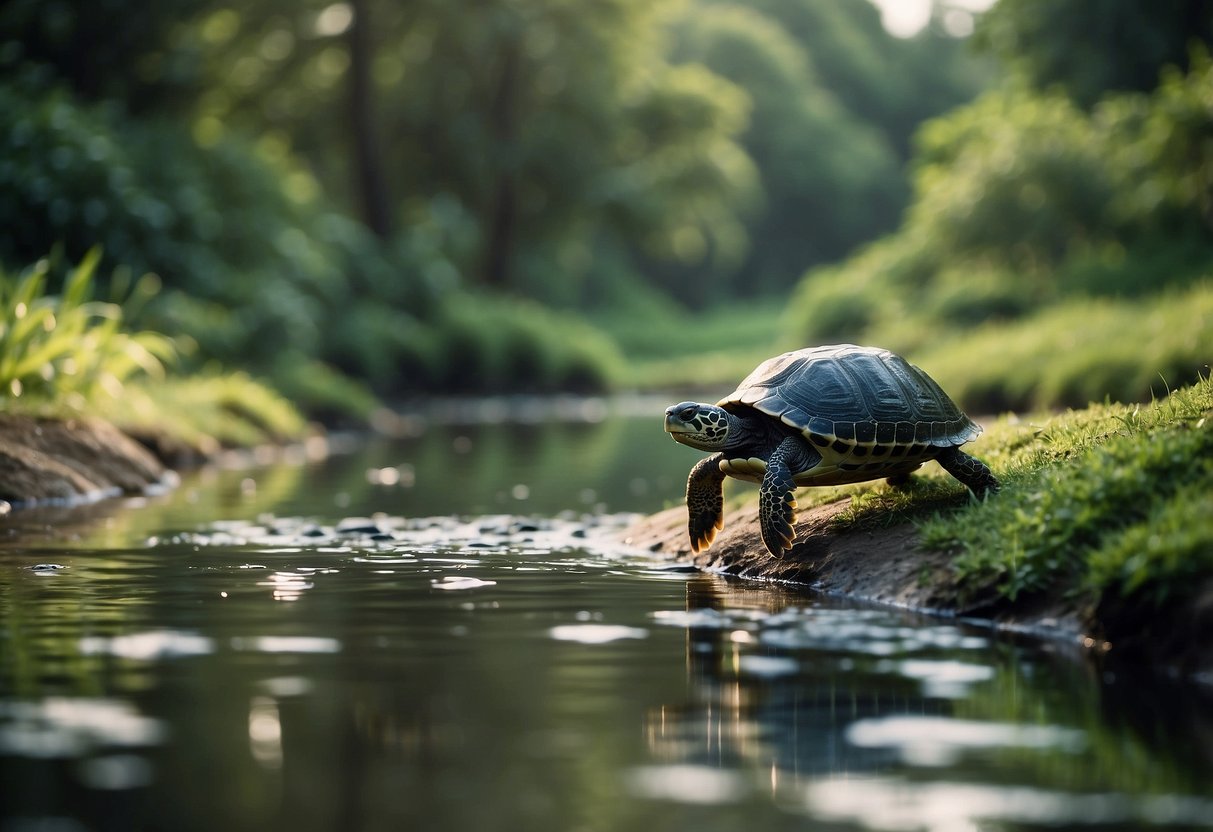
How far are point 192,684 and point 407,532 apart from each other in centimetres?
601

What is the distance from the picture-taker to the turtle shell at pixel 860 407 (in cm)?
951

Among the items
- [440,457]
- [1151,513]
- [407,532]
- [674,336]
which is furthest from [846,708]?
[674,336]

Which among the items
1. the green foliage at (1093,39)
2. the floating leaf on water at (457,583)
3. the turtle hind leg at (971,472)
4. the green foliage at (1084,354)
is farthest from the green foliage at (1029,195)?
the floating leaf on water at (457,583)

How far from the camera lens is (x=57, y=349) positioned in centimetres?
1566

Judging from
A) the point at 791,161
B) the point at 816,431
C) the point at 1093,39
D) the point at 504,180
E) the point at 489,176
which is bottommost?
the point at 816,431

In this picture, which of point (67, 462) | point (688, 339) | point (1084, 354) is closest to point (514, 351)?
point (1084, 354)

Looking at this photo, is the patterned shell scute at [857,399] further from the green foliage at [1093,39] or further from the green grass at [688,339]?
the green grass at [688,339]

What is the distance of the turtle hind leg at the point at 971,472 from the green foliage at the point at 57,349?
30.1 feet

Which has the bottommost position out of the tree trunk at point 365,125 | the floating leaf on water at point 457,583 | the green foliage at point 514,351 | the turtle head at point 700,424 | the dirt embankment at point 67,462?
the floating leaf on water at point 457,583

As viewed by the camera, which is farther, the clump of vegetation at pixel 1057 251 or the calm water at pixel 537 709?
the clump of vegetation at pixel 1057 251

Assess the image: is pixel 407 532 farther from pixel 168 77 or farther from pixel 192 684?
pixel 168 77

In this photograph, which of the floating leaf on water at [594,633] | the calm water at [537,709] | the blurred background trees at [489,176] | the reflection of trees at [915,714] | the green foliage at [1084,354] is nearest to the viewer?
the calm water at [537,709]

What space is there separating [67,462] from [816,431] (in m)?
8.64

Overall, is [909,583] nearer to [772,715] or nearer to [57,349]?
[772,715]
